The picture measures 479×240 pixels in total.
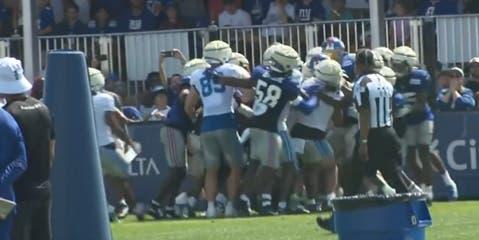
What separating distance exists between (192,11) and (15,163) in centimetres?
1524

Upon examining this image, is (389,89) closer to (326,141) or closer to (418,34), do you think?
(326,141)

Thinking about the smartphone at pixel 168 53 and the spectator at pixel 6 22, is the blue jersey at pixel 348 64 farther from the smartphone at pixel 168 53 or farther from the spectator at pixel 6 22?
the spectator at pixel 6 22

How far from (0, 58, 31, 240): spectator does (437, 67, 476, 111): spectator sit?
995 cm

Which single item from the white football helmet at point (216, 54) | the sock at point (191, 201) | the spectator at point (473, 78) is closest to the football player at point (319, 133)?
the white football helmet at point (216, 54)

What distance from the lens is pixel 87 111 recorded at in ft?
43.0

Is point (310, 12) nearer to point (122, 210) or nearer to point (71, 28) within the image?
point (71, 28)

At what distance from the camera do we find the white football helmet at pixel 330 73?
1929 cm

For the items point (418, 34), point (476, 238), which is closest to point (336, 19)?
point (418, 34)

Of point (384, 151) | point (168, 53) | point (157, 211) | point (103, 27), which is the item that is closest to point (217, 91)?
point (157, 211)

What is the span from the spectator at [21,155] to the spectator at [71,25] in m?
13.5

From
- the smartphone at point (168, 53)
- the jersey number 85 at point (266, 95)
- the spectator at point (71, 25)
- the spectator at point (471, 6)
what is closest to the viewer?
the jersey number 85 at point (266, 95)

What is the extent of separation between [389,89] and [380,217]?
7.31 meters

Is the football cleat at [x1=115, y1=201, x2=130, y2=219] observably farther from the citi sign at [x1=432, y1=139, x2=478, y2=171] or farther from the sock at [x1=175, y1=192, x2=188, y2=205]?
the citi sign at [x1=432, y1=139, x2=478, y2=171]

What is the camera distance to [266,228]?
55.7ft
